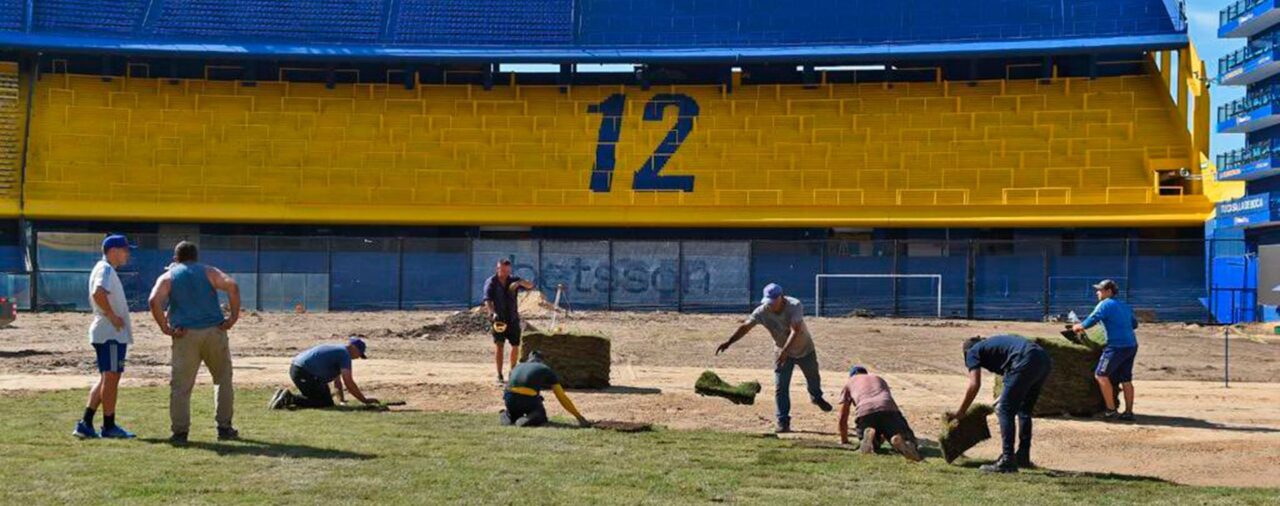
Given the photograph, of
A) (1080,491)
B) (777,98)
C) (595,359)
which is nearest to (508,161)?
(777,98)

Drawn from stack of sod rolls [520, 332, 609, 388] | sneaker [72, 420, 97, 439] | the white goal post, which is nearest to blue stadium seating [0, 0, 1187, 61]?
the white goal post

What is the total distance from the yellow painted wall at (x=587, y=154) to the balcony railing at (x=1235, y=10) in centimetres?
263

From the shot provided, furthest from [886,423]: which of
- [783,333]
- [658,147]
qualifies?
[658,147]

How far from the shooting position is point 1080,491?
38.0ft

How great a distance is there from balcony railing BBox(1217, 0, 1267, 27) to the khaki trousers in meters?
36.9

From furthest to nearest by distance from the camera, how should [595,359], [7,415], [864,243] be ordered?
[864,243] → [595,359] → [7,415]

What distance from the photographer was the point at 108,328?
1284 cm

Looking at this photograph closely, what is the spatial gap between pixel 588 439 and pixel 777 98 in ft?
112

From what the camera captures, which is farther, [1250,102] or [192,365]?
[1250,102]

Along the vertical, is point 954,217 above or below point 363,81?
below

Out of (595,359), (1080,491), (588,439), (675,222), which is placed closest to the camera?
(1080,491)

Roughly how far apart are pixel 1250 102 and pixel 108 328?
3728 cm

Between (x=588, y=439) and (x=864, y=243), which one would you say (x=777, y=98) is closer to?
(x=864, y=243)

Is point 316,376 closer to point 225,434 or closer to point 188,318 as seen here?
point 225,434
